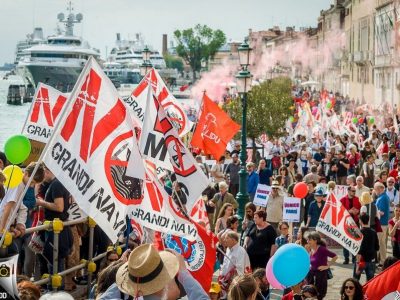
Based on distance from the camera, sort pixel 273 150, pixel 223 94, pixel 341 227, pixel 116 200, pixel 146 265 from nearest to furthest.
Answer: pixel 146 265 < pixel 116 200 < pixel 341 227 < pixel 273 150 < pixel 223 94

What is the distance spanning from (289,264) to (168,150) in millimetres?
1882

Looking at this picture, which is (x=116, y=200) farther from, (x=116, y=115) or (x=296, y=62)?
(x=296, y=62)

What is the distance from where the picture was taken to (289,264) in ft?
27.8

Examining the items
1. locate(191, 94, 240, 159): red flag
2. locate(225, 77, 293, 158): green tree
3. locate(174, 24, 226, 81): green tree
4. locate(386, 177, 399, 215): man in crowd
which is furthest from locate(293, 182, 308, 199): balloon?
locate(174, 24, 226, 81): green tree

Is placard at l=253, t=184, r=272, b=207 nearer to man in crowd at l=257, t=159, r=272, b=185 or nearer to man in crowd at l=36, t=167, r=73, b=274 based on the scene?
man in crowd at l=257, t=159, r=272, b=185

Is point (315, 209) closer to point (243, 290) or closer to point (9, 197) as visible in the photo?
point (9, 197)

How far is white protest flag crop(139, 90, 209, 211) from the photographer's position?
9.30m

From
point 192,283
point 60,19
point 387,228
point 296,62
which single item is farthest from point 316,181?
point 60,19

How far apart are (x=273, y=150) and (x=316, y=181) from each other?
7.55 metres

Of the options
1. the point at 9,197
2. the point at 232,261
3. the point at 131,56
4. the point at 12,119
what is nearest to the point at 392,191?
the point at 232,261

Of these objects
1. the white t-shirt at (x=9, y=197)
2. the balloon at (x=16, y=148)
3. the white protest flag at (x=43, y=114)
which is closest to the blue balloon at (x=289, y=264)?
the white t-shirt at (x=9, y=197)

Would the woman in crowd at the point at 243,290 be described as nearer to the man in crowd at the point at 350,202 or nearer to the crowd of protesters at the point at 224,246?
the crowd of protesters at the point at 224,246

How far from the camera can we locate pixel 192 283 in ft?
19.7

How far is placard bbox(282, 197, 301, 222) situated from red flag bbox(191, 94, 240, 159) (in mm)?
3272
